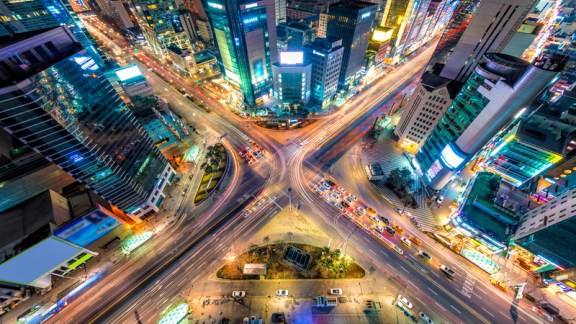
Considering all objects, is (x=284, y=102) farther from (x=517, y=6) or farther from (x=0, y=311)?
(x=0, y=311)

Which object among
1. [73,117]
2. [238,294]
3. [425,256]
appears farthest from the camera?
[425,256]

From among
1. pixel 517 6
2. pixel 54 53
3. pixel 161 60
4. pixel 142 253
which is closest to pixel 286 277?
pixel 142 253

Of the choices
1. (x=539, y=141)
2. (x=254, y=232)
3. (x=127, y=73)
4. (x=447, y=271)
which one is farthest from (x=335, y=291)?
(x=127, y=73)

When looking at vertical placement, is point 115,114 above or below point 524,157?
above

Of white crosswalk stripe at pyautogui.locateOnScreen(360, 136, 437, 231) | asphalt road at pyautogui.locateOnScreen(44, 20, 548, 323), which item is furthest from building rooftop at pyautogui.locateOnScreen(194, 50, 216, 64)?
white crosswalk stripe at pyautogui.locateOnScreen(360, 136, 437, 231)

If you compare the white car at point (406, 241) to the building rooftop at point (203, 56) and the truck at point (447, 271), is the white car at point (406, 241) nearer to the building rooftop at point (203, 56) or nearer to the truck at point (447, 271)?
the truck at point (447, 271)

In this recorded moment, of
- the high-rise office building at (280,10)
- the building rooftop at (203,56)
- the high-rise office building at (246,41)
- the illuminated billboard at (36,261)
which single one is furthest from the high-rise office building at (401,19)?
the illuminated billboard at (36,261)

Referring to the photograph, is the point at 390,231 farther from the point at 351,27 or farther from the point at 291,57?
the point at 351,27
